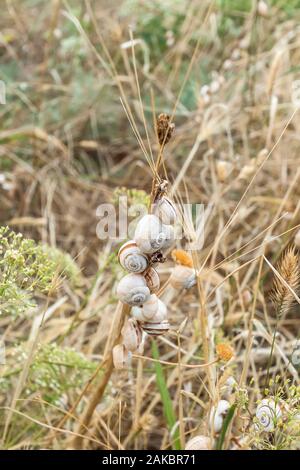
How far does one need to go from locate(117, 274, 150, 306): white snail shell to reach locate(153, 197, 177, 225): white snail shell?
0.09m

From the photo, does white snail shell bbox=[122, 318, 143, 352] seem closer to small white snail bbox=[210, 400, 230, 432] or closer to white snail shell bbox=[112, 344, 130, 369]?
white snail shell bbox=[112, 344, 130, 369]

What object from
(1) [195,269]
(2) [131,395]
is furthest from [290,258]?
(2) [131,395]

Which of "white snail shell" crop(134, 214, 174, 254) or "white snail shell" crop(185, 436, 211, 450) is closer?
"white snail shell" crop(134, 214, 174, 254)

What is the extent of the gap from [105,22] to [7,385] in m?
1.78

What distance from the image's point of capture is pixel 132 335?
97cm

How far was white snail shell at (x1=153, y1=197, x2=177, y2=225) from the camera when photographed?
0.86m

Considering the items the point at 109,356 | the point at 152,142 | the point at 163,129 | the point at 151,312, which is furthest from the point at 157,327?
the point at 152,142

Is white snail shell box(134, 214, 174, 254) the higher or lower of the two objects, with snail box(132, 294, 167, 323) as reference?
higher

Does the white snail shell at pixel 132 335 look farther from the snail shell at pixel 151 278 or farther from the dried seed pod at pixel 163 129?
the dried seed pod at pixel 163 129

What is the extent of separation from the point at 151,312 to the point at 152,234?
13 cm

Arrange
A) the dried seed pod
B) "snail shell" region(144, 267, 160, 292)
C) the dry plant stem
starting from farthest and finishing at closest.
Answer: the dry plant stem → "snail shell" region(144, 267, 160, 292) → the dried seed pod

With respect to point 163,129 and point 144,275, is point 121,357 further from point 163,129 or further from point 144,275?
point 163,129

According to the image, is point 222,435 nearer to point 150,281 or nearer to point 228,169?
point 150,281

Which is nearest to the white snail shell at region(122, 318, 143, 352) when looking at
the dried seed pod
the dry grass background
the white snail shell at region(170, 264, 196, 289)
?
the white snail shell at region(170, 264, 196, 289)
